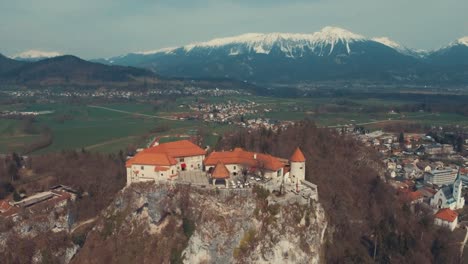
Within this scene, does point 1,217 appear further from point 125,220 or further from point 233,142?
point 233,142

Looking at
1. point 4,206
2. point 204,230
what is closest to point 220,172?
point 204,230

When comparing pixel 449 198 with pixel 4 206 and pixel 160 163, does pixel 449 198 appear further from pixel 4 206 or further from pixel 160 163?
pixel 4 206

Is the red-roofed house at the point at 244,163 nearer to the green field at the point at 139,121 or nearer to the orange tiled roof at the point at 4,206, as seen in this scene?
the orange tiled roof at the point at 4,206

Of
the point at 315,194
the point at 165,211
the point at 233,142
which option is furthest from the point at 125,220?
the point at 233,142

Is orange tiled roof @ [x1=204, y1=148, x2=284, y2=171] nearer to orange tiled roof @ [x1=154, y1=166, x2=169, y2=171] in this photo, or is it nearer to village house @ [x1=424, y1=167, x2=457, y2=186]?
orange tiled roof @ [x1=154, y1=166, x2=169, y2=171]

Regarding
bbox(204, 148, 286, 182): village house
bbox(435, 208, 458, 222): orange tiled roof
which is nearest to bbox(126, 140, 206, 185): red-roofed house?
bbox(204, 148, 286, 182): village house

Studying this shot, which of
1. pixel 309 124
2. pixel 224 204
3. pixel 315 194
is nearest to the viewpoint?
pixel 224 204
